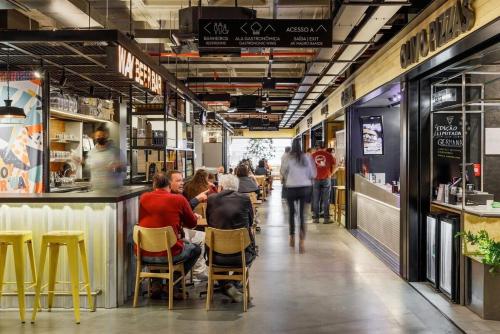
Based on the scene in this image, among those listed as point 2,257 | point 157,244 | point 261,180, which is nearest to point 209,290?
point 157,244

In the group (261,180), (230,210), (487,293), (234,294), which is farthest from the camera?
(261,180)

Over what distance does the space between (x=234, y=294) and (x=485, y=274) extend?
2.56 m

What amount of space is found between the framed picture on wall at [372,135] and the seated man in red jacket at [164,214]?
21.2ft

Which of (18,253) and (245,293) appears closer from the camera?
(18,253)

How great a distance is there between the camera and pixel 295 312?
16.5ft

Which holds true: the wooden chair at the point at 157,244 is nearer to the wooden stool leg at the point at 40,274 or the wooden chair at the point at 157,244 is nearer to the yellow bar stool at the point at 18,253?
the wooden stool leg at the point at 40,274

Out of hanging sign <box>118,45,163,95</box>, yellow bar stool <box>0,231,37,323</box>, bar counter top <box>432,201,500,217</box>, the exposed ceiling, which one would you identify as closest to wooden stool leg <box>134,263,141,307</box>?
yellow bar stool <box>0,231,37,323</box>

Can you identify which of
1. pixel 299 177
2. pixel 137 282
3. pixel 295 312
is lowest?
pixel 295 312

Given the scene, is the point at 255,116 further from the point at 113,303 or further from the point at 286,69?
the point at 113,303

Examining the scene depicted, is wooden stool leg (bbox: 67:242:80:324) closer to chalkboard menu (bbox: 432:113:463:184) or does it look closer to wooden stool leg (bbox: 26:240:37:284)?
wooden stool leg (bbox: 26:240:37:284)

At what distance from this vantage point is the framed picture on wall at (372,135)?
1088cm

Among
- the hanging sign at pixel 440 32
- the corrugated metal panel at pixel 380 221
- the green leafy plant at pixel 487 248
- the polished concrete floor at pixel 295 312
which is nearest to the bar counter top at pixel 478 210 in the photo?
the green leafy plant at pixel 487 248

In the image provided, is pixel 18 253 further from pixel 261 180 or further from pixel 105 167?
pixel 261 180

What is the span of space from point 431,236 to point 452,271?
0.72 metres
